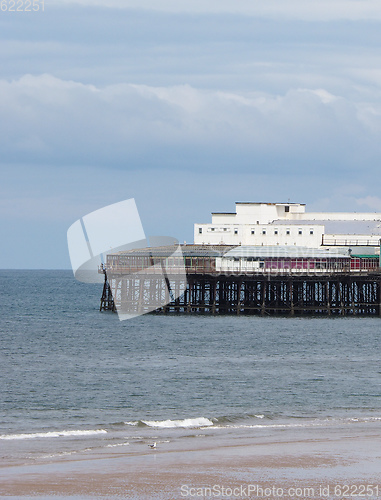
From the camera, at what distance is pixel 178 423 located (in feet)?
108

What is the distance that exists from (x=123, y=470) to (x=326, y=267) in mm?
59515

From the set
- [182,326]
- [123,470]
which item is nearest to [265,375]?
[123,470]

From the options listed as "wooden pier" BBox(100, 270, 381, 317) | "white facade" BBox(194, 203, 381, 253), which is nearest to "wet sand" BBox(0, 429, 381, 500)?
"wooden pier" BBox(100, 270, 381, 317)

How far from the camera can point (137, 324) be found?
2953 inches

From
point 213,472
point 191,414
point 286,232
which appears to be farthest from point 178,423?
point 286,232

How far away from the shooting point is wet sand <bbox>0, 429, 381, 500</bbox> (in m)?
22.2

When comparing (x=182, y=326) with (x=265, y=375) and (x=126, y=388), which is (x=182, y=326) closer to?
(x=265, y=375)

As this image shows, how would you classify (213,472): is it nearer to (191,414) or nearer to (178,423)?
(178,423)

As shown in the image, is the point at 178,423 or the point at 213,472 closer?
the point at 213,472

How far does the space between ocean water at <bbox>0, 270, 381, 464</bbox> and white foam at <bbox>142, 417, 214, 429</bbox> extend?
0.04 meters

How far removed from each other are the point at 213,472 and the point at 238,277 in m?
53.1

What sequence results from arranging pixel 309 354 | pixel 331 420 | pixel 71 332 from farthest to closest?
pixel 71 332 < pixel 309 354 < pixel 331 420

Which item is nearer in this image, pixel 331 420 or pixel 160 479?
pixel 160 479

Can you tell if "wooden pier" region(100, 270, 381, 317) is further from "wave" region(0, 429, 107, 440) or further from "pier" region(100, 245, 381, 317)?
"wave" region(0, 429, 107, 440)
